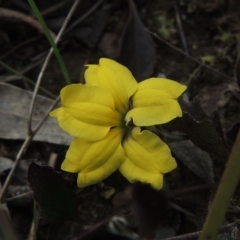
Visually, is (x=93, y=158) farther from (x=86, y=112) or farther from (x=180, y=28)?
(x=180, y=28)

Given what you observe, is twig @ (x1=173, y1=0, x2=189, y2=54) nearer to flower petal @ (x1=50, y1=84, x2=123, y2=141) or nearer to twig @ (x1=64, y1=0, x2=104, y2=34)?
twig @ (x1=64, y1=0, x2=104, y2=34)

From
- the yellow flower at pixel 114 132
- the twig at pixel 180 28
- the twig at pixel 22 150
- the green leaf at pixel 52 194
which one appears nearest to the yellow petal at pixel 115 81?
the yellow flower at pixel 114 132

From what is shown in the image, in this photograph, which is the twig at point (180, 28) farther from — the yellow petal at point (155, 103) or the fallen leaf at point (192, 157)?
the yellow petal at point (155, 103)

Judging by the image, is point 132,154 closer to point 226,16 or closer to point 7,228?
point 7,228

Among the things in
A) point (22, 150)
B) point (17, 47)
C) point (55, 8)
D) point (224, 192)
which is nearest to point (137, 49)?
point (55, 8)

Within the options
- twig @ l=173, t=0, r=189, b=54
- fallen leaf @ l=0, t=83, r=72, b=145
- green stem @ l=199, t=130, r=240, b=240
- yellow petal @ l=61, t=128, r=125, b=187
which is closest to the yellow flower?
yellow petal @ l=61, t=128, r=125, b=187

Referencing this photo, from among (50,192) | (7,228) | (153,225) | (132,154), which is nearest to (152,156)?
(132,154)
